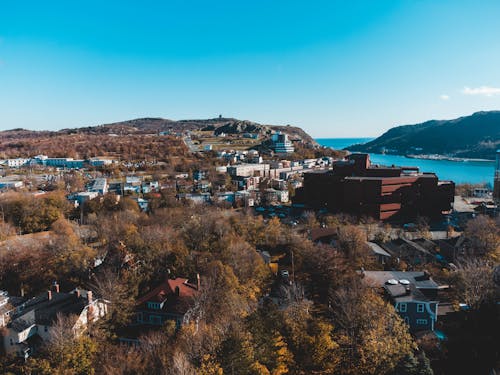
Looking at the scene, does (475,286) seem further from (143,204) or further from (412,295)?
(143,204)

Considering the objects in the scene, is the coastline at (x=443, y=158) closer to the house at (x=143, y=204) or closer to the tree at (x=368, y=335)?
the house at (x=143, y=204)

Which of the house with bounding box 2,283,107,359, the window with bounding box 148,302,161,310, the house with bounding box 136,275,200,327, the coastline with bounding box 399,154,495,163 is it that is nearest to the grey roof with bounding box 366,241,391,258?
the house with bounding box 136,275,200,327

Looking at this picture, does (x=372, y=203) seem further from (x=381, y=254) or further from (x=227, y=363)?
(x=227, y=363)

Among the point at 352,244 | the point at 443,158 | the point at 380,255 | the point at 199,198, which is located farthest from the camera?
the point at 443,158

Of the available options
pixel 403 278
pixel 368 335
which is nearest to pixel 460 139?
pixel 403 278

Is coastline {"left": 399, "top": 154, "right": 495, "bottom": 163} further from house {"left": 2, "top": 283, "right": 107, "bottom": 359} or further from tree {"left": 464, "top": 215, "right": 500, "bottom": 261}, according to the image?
house {"left": 2, "top": 283, "right": 107, "bottom": 359}

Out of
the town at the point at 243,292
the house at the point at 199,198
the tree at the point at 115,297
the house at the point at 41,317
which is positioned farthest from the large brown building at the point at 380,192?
the house at the point at 41,317

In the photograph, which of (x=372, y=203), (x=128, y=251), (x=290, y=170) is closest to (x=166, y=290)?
(x=128, y=251)

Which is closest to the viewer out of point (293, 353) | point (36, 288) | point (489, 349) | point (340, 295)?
point (293, 353)
